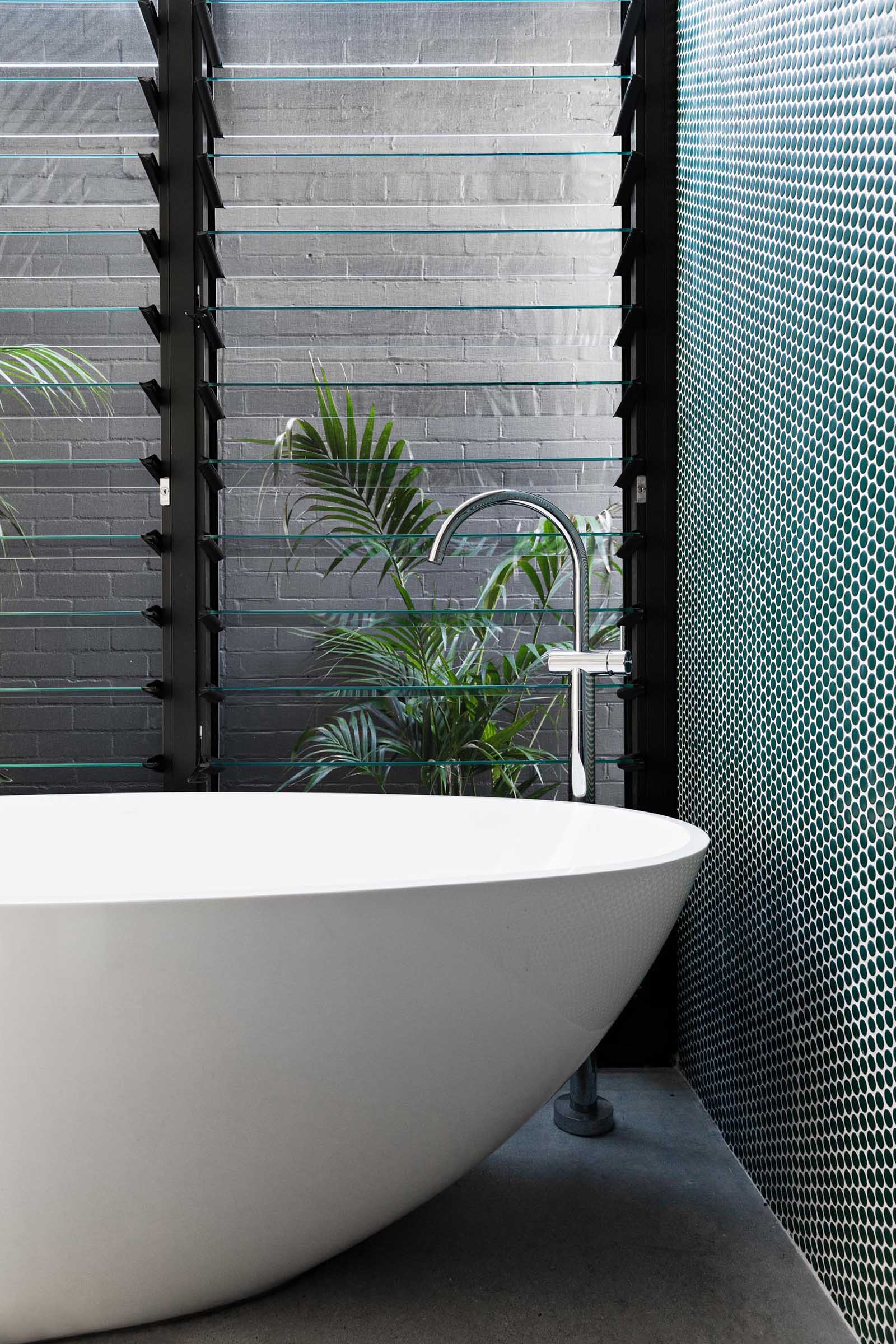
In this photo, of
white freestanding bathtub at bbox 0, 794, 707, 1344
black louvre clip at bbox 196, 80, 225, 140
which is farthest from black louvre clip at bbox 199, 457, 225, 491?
white freestanding bathtub at bbox 0, 794, 707, 1344

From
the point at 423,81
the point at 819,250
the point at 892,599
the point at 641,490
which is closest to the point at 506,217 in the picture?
the point at 423,81

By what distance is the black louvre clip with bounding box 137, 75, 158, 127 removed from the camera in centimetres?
189

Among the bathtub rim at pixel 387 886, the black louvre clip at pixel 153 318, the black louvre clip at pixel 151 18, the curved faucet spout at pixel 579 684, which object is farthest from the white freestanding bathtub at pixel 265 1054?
the black louvre clip at pixel 151 18

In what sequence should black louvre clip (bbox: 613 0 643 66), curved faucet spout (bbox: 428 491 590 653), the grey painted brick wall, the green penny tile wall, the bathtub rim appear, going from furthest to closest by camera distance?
the grey painted brick wall
black louvre clip (bbox: 613 0 643 66)
curved faucet spout (bbox: 428 491 590 653)
the green penny tile wall
the bathtub rim

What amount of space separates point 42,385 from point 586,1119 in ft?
5.96

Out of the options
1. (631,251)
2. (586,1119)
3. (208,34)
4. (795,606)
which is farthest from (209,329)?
(586,1119)

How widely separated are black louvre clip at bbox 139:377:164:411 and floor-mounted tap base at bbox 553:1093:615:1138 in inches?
61.6

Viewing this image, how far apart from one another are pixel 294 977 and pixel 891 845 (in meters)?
0.68

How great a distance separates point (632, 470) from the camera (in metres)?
1.92

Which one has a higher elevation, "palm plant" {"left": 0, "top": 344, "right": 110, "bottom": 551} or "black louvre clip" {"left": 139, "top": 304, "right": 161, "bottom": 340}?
"black louvre clip" {"left": 139, "top": 304, "right": 161, "bottom": 340}

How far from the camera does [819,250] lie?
1283 mm

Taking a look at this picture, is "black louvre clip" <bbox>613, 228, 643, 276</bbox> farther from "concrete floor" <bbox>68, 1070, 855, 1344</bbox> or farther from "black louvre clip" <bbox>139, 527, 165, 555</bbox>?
"concrete floor" <bbox>68, 1070, 855, 1344</bbox>

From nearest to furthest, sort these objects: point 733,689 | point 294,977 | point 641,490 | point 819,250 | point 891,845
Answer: point 294,977, point 891,845, point 819,250, point 733,689, point 641,490

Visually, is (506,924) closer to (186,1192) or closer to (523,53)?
(186,1192)
